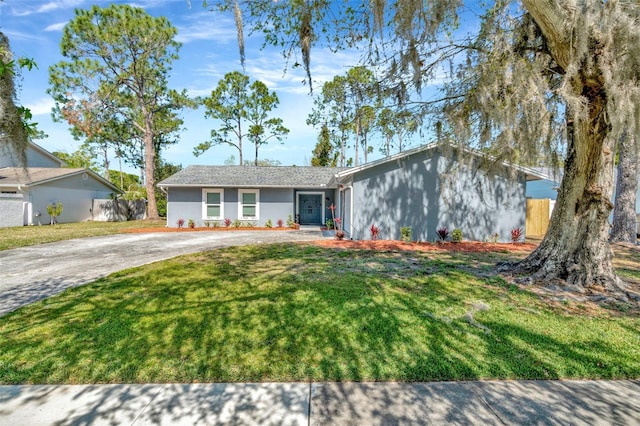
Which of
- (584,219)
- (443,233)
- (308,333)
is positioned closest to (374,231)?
(443,233)

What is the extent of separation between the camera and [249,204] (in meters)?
17.5

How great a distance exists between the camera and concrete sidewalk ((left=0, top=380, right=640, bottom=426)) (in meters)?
2.55

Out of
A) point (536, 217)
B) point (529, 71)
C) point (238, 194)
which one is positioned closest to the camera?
point (529, 71)

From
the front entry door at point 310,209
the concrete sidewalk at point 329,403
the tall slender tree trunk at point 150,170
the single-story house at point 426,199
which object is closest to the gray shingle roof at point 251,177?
the front entry door at point 310,209

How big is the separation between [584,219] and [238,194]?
14.5 m

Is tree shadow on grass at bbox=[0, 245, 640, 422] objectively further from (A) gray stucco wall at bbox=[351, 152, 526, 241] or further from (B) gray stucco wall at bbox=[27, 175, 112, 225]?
(B) gray stucco wall at bbox=[27, 175, 112, 225]

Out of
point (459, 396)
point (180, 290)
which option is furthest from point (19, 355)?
point (459, 396)

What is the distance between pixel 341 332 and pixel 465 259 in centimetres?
616

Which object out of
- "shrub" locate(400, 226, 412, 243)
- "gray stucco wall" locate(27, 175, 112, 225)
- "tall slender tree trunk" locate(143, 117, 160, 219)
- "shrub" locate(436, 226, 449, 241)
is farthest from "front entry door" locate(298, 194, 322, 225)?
"gray stucco wall" locate(27, 175, 112, 225)

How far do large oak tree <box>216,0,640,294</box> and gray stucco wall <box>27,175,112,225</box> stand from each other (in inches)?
755

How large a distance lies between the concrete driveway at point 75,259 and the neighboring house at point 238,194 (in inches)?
143

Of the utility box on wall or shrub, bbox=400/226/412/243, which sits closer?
shrub, bbox=400/226/412/243

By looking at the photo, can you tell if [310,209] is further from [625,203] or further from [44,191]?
[44,191]

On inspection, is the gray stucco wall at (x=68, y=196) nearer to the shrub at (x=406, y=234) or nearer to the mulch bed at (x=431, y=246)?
the mulch bed at (x=431, y=246)
